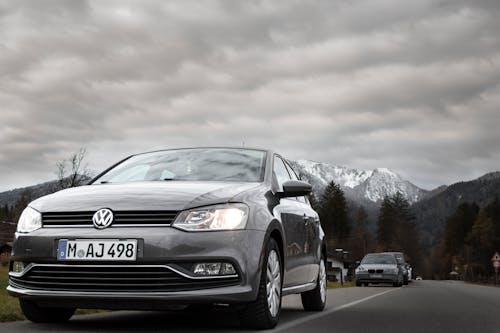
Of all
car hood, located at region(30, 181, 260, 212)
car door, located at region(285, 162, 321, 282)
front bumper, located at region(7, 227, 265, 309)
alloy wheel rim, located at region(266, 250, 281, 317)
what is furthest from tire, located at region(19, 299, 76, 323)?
car door, located at region(285, 162, 321, 282)

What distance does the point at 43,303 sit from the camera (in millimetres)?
5367

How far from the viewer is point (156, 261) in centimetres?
501

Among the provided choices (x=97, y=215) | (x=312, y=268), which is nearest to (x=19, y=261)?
(x=97, y=215)

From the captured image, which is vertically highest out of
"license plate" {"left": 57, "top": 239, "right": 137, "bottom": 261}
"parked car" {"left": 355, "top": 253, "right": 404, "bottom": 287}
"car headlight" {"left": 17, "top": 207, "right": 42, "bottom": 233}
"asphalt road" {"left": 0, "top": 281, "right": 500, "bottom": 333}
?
"car headlight" {"left": 17, "top": 207, "right": 42, "bottom": 233}

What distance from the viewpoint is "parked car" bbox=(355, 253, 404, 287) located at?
26688 mm

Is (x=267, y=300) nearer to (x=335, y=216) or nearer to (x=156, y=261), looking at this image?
(x=156, y=261)

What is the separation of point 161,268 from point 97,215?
655mm

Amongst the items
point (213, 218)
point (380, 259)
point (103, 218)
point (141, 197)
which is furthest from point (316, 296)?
point (380, 259)

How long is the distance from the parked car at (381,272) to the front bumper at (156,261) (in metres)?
22.2

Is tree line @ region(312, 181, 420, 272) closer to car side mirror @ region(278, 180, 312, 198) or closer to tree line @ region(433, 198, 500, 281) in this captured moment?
tree line @ region(433, 198, 500, 281)

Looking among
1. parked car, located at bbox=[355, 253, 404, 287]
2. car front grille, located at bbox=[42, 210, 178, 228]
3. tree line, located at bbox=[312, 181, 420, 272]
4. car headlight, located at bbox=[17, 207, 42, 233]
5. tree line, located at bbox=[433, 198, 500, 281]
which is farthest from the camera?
tree line, located at bbox=[433, 198, 500, 281]

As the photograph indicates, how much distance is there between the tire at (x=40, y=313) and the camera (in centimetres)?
577

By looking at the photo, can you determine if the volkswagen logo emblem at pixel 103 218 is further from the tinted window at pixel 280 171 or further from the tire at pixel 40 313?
the tinted window at pixel 280 171

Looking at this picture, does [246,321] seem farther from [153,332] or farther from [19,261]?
[19,261]
